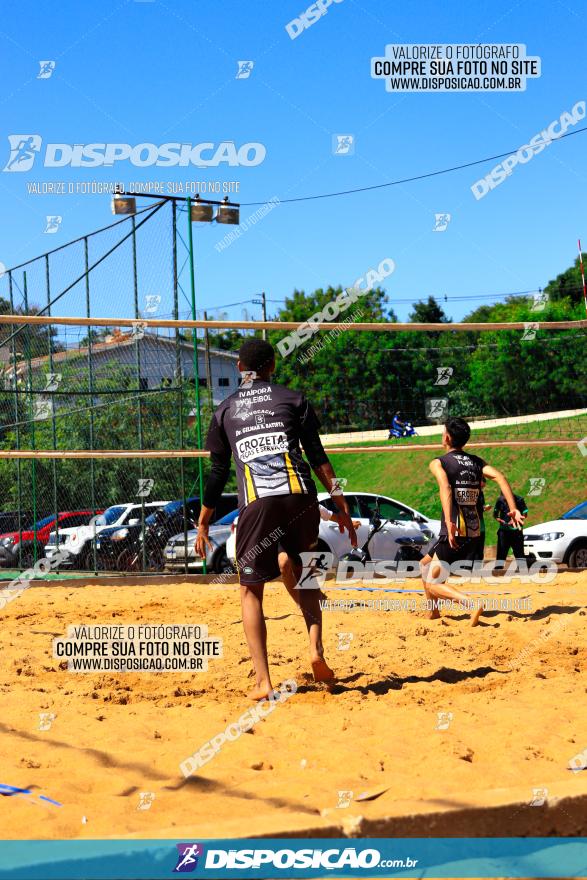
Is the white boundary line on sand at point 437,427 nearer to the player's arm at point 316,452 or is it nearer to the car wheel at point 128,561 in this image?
the car wheel at point 128,561

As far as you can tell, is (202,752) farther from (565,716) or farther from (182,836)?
(565,716)

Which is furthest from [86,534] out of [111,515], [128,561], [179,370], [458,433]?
[458,433]

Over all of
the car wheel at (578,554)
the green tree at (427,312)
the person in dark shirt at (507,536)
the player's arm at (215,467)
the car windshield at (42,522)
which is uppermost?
the green tree at (427,312)

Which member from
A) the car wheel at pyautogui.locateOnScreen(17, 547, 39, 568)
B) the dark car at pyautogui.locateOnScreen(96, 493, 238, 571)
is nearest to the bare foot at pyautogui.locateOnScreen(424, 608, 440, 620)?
the dark car at pyautogui.locateOnScreen(96, 493, 238, 571)

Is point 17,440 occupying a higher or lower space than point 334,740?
higher

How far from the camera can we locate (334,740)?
469 cm

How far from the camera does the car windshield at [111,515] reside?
1269 cm

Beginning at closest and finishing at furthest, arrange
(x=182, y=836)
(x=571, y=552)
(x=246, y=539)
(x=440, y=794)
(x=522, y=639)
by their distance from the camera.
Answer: (x=182, y=836) → (x=440, y=794) → (x=246, y=539) → (x=522, y=639) → (x=571, y=552)

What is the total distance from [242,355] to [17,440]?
8283 millimetres

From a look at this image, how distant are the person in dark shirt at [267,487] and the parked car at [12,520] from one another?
8.17 meters

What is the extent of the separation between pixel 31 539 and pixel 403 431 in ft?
17.8

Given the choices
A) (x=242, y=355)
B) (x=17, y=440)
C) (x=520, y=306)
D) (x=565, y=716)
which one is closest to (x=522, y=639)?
(x=565, y=716)

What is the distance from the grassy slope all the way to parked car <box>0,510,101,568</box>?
9.97 meters

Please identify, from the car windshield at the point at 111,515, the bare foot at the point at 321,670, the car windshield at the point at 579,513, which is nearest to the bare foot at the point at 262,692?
the bare foot at the point at 321,670
